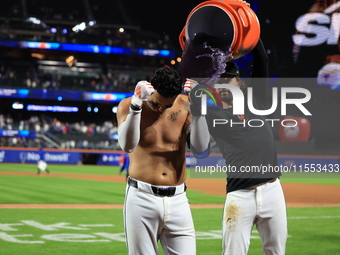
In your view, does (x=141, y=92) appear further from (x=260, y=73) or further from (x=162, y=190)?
(x=260, y=73)

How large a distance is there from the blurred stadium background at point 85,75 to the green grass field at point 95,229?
14680 mm

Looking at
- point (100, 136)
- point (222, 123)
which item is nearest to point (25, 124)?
point (100, 136)

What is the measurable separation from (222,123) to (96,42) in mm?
47435

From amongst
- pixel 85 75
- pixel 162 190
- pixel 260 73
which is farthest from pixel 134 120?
pixel 85 75

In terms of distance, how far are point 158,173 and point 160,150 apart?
7.1 inches

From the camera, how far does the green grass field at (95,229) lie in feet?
25.5

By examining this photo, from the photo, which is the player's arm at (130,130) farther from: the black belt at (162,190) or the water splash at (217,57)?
the water splash at (217,57)

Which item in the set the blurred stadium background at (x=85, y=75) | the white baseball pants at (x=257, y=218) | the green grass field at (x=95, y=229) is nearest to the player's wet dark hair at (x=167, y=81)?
the white baseball pants at (x=257, y=218)

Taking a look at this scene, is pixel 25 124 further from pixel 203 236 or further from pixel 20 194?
pixel 203 236

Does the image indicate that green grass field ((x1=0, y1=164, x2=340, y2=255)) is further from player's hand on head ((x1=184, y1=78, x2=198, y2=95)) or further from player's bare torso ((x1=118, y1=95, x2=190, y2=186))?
player's hand on head ((x1=184, y1=78, x2=198, y2=95))

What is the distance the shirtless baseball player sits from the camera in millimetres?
3527

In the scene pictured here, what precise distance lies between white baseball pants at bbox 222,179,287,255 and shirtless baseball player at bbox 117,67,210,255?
44 centimetres

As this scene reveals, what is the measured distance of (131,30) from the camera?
176 feet

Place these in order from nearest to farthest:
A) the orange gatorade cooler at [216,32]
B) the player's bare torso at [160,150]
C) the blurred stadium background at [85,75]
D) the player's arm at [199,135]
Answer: the orange gatorade cooler at [216,32] → the player's arm at [199,135] → the player's bare torso at [160,150] → the blurred stadium background at [85,75]
